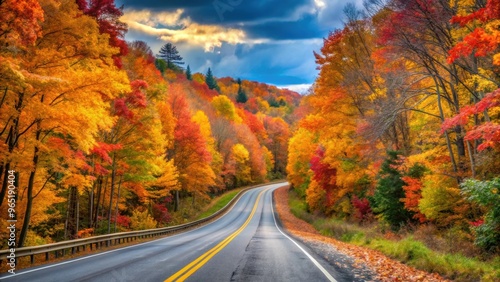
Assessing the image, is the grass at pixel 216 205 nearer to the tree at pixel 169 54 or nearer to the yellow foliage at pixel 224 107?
the yellow foliage at pixel 224 107

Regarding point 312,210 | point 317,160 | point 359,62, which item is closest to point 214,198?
point 312,210

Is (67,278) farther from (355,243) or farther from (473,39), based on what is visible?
(355,243)

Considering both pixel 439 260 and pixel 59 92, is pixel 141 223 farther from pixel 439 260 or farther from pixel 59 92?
pixel 439 260

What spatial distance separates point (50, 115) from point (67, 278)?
6.18 m

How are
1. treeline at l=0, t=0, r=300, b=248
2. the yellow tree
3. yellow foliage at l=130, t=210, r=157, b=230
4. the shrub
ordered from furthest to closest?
yellow foliage at l=130, t=210, r=157, b=230 < the yellow tree < treeline at l=0, t=0, r=300, b=248 < the shrub

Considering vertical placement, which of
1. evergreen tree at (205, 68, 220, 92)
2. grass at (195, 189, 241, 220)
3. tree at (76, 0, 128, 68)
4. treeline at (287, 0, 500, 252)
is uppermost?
evergreen tree at (205, 68, 220, 92)

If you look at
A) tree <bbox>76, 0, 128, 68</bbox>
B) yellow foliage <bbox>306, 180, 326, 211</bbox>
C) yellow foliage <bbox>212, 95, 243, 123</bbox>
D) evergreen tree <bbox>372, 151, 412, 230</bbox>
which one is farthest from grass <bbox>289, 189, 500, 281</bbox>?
yellow foliage <bbox>212, 95, 243, 123</bbox>

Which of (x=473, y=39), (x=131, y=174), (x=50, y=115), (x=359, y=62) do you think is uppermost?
(x=359, y=62)

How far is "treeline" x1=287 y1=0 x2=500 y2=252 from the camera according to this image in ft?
32.4

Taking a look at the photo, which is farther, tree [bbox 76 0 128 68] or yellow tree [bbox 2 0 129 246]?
tree [bbox 76 0 128 68]

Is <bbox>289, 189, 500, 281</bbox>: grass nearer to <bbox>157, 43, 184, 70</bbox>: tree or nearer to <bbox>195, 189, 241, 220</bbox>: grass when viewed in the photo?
<bbox>195, 189, 241, 220</bbox>: grass

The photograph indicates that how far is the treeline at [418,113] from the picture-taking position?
988 cm

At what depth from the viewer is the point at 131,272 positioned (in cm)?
810

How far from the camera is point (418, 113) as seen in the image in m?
18.7
